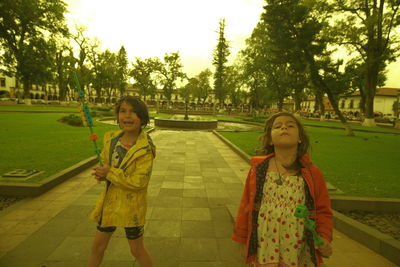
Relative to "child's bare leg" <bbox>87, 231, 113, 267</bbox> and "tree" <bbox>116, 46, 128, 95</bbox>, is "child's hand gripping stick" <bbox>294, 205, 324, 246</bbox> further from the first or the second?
"tree" <bbox>116, 46, 128, 95</bbox>

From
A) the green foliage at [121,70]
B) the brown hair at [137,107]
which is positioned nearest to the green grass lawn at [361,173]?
the brown hair at [137,107]

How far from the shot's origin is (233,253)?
2.81 metres

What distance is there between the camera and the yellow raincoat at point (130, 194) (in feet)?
6.29

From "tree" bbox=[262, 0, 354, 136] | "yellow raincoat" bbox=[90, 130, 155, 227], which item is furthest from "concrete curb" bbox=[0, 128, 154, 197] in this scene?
"tree" bbox=[262, 0, 354, 136]

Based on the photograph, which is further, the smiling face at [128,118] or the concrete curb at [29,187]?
the concrete curb at [29,187]

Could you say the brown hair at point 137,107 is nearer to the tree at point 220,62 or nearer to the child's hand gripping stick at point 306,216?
the child's hand gripping stick at point 306,216

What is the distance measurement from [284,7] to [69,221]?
17.6 meters

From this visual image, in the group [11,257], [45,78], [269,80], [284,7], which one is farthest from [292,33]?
[45,78]

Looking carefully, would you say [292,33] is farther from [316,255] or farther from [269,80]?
[269,80]

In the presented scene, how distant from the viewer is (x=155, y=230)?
3.29 metres

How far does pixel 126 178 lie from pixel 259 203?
1.12 metres

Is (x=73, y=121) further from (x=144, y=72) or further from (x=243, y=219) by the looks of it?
(x=144, y=72)

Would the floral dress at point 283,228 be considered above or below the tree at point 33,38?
below

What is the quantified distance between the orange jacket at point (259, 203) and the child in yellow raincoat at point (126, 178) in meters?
0.90
